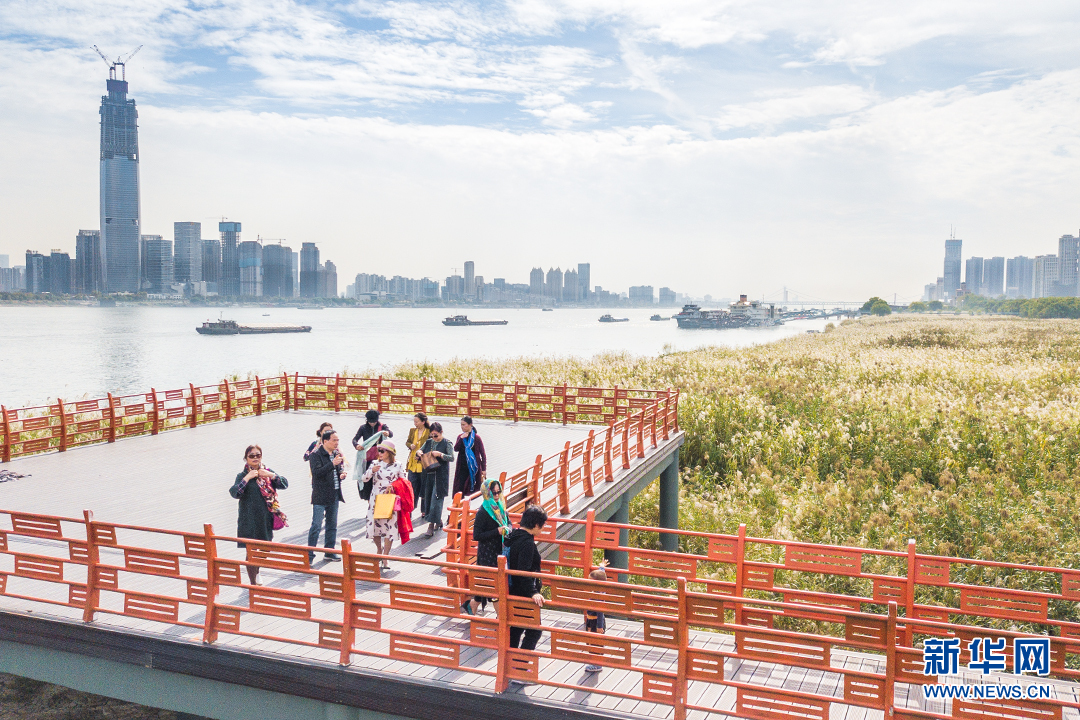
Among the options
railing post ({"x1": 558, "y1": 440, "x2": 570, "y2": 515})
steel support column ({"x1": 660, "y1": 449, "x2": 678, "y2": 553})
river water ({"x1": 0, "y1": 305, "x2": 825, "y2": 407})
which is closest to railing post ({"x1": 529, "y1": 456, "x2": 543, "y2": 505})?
railing post ({"x1": 558, "y1": 440, "x2": 570, "y2": 515})

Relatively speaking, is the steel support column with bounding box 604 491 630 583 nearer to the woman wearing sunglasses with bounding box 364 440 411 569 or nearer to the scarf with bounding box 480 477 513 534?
the woman wearing sunglasses with bounding box 364 440 411 569

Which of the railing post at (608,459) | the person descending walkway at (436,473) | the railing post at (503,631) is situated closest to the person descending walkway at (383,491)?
the person descending walkway at (436,473)

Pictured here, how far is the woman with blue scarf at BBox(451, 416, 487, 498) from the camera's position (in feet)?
40.5

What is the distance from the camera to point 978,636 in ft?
24.2

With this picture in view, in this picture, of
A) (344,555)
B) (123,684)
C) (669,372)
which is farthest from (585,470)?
(669,372)

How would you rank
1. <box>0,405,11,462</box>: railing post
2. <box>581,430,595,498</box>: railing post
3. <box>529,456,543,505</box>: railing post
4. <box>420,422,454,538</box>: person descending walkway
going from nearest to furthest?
<box>529,456,543,505</box>: railing post → <box>420,422,454,538</box>: person descending walkway → <box>581,430,595,498</box>: railing post → <box>0,405,11,462</box>: railing post

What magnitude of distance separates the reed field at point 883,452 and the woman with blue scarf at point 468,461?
26.3ft

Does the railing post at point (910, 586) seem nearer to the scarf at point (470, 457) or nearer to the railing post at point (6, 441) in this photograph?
the scarf at point (470, 457)

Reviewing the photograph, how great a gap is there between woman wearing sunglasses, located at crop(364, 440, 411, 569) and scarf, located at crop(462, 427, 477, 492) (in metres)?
1.94

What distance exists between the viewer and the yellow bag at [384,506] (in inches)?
400

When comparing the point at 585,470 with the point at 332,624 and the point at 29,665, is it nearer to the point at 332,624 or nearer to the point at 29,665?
the point at 332,624

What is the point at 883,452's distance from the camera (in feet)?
77.5

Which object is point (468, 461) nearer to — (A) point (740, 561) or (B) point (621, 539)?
(B) point (621, 539)

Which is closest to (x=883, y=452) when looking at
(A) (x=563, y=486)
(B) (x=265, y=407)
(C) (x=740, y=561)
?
(A) (x=563, y=486)
